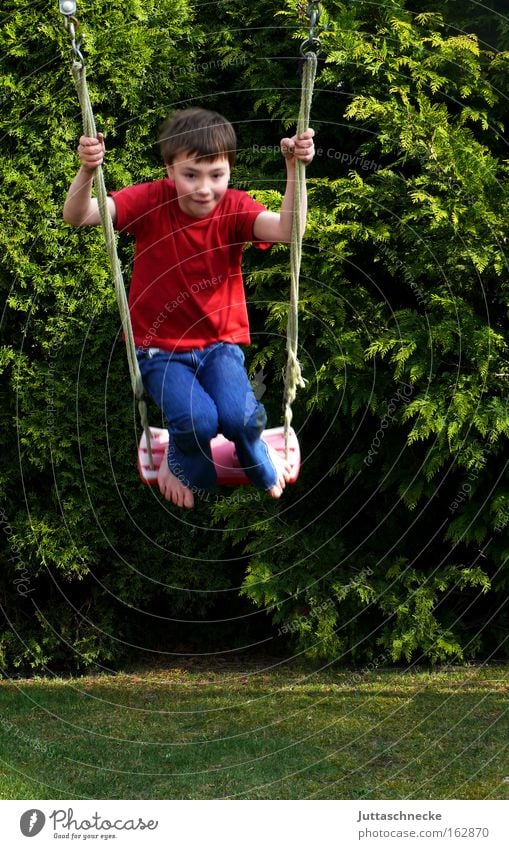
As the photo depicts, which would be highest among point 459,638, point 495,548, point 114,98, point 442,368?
point 114,98

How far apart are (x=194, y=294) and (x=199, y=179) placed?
1.42ft

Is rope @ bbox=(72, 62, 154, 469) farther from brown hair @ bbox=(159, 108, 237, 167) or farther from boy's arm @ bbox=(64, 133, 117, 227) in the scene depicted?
brown hair @ bbox=(159, 108, 237, 167)

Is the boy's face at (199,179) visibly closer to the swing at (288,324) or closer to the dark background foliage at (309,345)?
the swing at (288,324)

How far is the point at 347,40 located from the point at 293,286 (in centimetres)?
344

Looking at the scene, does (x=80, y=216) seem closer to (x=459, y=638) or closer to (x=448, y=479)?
(x=448, y=479)

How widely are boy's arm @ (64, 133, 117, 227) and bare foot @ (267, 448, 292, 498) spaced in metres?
1.12

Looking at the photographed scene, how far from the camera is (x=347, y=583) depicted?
7.69 m

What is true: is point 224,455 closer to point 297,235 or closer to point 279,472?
point 279,472

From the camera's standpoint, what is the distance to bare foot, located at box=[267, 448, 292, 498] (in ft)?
14.1

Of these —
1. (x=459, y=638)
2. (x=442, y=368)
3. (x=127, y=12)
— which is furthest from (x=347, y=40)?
(x=459, y=638)

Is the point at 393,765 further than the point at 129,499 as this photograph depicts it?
No

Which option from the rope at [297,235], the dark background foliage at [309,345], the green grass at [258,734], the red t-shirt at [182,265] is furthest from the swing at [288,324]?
the green grass at [258,734]

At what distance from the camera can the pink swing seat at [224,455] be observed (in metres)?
4.26

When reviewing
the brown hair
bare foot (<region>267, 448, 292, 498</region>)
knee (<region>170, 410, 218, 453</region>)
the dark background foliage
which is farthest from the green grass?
the brown hair
